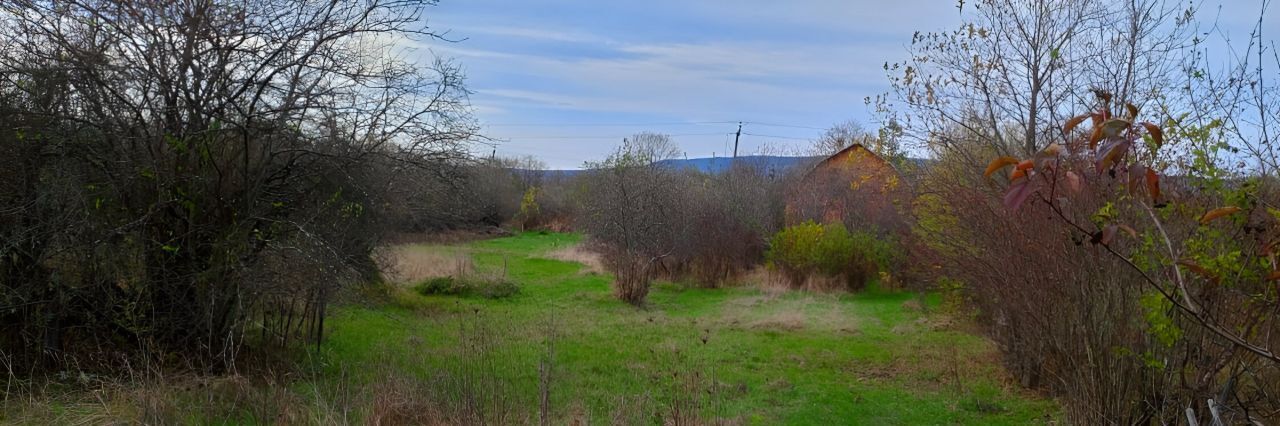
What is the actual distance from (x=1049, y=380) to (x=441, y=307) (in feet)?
34.6

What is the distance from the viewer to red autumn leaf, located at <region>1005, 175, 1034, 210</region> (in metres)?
1.87

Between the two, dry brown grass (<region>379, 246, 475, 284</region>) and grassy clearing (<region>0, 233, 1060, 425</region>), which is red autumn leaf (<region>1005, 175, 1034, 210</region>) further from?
dry brown grass (<region>379, 246, 475, 284</region>)

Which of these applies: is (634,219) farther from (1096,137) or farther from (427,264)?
(1096,137)

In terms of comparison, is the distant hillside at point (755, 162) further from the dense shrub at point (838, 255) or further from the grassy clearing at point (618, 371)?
the grassy clearing at point (618, 371)

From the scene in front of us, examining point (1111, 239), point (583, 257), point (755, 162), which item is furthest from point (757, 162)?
point (1111, 239)

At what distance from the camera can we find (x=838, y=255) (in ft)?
62.0

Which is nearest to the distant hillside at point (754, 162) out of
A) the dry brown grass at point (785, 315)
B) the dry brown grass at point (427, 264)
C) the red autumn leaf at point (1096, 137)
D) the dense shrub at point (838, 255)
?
the dense shrub at point (838, 255)

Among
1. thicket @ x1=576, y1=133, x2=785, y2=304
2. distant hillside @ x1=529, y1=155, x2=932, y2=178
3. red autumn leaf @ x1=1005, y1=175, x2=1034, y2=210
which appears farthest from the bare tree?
red autumn leaf @ x1=1005, y1=175, x2=1034, y2=210

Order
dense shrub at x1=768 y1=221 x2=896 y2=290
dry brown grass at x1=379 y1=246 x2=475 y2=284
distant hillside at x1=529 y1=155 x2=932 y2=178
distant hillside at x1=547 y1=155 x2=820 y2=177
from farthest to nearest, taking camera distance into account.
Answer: distant hillside at x1=547 y1=155 x2=820 y2=177, distant hillside at x1=529 y1=155 x2=932 y2=178, dense shrub at x1=768 y1=221 x2=896 y2=290, dry brown grass at x1=379 y1=246 x2=475 y2=284

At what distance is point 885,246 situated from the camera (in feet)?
61.4

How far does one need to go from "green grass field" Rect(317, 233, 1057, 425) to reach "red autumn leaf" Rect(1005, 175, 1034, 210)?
10.5 ft

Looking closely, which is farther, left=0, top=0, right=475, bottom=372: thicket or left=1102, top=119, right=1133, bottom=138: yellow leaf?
left=0, top=0, right=475, bottom=372: thicket

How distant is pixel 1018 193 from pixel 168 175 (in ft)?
23.7

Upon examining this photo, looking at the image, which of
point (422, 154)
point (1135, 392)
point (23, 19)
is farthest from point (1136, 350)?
point (23, 19)
